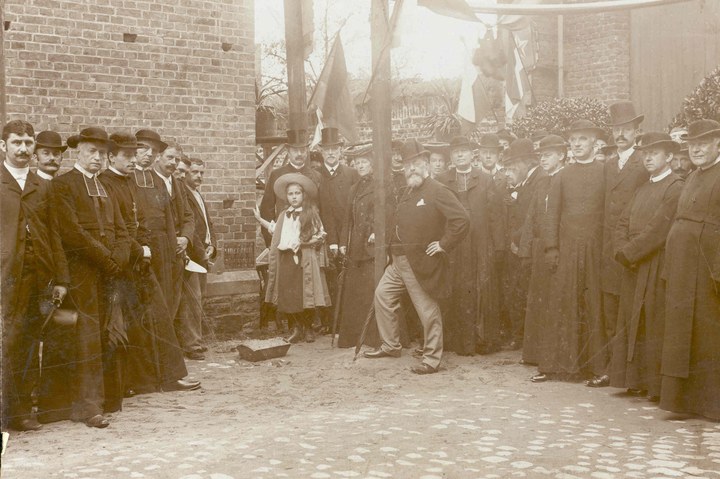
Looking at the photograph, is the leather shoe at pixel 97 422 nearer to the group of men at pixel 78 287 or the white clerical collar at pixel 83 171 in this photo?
the group of men at pixel 78 287

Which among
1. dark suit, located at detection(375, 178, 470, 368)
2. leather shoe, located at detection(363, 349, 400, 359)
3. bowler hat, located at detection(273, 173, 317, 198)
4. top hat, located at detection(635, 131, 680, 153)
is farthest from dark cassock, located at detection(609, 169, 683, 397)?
bowler hat, located at detection(273, 173, 317, 198)

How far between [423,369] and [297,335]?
2340 mm

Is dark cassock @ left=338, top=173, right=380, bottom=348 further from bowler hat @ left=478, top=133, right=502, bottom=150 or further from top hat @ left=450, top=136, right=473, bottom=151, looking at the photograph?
bowler hat @ left=478, top=133, right=502, bottom=150

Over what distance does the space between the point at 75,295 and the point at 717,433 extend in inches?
183

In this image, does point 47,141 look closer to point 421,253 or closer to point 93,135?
point 93,135

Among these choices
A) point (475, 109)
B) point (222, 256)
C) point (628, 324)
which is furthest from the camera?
point (475, 109)

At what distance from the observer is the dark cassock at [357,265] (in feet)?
30.7

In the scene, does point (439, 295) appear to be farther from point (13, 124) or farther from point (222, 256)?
point (13, 124)

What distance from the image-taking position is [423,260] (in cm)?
810

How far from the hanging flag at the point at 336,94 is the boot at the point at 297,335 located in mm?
2549

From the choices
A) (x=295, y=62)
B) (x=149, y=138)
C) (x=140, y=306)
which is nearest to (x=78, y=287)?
(x=140, y=306)

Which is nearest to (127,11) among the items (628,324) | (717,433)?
(628,324)

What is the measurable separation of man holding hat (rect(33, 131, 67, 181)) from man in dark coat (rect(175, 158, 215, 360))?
2.60 metres

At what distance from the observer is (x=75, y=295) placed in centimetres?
636
